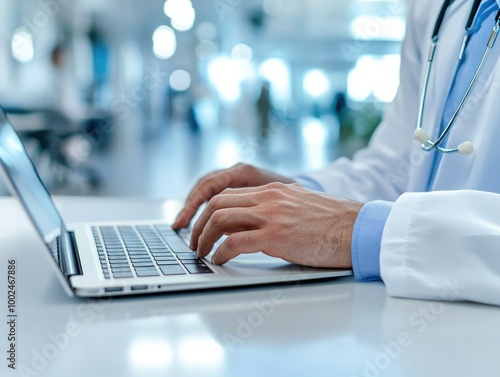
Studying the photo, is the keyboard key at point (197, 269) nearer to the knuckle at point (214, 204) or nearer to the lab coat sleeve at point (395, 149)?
the knuckle at point (214, 204)

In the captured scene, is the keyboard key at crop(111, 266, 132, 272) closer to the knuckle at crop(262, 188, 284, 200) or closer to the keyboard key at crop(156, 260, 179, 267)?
the keyboard key at crop(156, 260, 179, 267)

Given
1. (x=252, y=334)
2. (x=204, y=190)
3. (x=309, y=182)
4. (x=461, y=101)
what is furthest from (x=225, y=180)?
(x=252, y=334)

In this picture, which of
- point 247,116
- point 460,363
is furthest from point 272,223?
point 247,116

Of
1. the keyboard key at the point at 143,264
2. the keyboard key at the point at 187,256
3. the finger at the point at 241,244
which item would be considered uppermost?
the finger at the point at 241,244

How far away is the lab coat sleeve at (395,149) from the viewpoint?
1223mm

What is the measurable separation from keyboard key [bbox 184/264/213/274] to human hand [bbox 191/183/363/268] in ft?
0.06

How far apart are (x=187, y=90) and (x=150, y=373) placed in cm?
1020

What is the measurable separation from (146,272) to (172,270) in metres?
0.03

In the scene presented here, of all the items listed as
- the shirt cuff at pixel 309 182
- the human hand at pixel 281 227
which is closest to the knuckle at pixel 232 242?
the human hand at pixel 281 227

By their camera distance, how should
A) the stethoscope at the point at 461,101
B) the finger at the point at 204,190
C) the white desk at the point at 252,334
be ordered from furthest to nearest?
the finger at the point at 204,190 → the stethoscope at the point at 461,101 → the white desk at the point at 252,334

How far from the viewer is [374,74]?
854 cm

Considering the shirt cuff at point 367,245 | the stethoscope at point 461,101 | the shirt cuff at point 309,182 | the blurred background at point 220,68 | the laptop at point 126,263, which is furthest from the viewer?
the blurred background at point 220,68

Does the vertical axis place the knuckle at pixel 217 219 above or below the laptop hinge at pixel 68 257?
above

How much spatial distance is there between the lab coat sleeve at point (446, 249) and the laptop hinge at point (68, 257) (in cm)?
36
